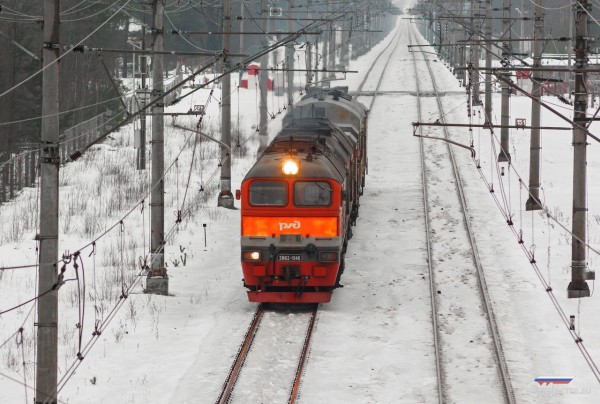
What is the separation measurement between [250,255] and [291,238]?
2.59ft

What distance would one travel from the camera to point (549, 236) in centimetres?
2420

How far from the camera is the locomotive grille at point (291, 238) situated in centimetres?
1802

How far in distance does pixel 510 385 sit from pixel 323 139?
736 centimetres

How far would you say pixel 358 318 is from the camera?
18141mm

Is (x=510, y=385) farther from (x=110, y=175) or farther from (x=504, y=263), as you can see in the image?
(x=110, y=175)

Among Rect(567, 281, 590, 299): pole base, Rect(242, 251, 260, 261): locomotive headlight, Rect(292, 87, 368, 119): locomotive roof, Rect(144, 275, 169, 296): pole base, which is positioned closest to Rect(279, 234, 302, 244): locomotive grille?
Rect(242, 251, 260, 261): locomotive headlight

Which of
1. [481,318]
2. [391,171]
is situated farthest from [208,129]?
[481,318]

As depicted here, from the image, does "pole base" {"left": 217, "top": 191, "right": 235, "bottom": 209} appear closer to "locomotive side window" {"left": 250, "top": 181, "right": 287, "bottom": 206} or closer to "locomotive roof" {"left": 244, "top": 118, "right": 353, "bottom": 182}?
"locomotive roof" {"left": 244, "top": 118, "right": 353, "bottom": 182}

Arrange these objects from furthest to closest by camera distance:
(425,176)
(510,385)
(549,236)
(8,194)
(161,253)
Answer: (8,194), (425,176), (549,236), (161,253), (510,385)

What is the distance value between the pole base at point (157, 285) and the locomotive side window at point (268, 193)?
2746 mm

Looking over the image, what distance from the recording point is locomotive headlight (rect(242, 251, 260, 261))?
1809 centimetres
